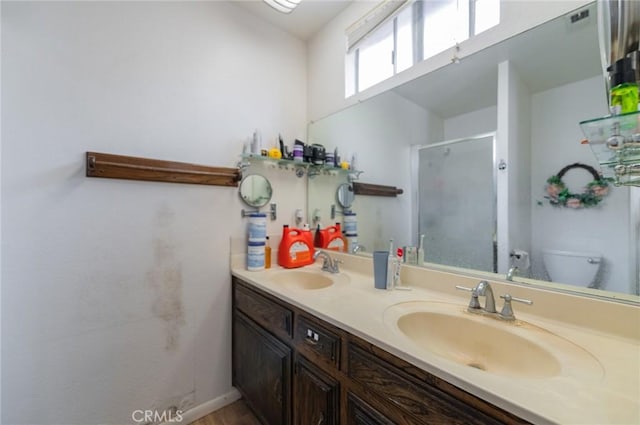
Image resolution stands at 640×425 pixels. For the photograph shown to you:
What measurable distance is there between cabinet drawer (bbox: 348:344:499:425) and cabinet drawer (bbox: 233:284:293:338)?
1.30ft

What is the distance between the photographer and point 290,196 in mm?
1926

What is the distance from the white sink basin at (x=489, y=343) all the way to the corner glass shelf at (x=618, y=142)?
486mm

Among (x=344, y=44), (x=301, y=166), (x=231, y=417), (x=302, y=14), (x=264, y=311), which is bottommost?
(x=231, y=417)

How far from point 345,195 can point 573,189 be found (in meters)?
1.16

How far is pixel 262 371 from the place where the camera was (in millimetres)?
1295

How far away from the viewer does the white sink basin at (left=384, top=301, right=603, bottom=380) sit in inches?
26.1

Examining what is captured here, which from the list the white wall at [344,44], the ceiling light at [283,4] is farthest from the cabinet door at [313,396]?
the ceiling light at [283,4]

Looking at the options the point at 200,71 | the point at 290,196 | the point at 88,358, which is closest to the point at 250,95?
the point at 200,71

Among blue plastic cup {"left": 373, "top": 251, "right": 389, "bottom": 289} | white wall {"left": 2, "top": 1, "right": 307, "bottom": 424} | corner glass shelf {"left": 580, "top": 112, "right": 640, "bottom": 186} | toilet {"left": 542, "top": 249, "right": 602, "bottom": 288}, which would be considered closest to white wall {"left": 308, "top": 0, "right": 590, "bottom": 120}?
white wall {"left": 2, "top": 1, "right": 307, "bottom": 424}

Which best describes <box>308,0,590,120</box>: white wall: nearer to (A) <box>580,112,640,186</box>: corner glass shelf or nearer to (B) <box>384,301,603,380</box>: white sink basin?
(A) <box>580,112,640,186</box>: corner glass shelf

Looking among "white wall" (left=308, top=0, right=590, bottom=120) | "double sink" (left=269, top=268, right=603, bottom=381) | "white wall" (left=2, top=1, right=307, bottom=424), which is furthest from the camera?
"white wall" (left=2, top=1, right=307, bottom=424)

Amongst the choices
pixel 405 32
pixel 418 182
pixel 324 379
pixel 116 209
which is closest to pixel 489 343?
pixel 324 379

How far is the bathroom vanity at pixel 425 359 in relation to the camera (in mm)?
526

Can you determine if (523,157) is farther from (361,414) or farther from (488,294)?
(361,414)
